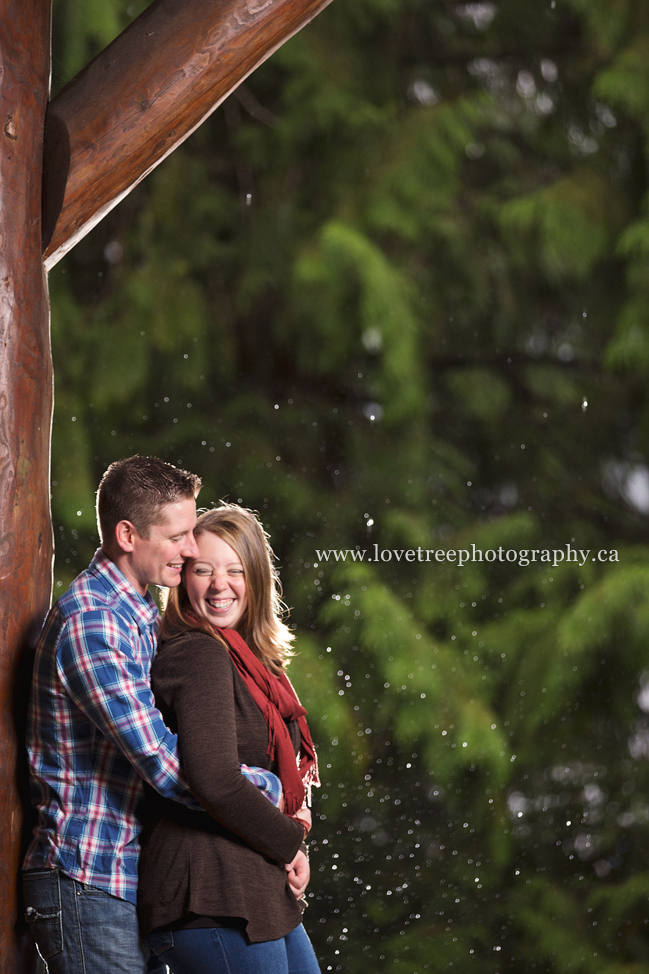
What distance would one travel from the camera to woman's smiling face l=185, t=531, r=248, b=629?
106 centimetres

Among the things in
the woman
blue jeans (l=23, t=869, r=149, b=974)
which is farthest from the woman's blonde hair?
blue jeans (l=23, t=869, r=149, b=974)

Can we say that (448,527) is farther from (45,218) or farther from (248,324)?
(45,218)

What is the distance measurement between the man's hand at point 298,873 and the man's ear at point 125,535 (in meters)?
0.37

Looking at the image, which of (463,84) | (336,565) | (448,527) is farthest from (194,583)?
(463,84)

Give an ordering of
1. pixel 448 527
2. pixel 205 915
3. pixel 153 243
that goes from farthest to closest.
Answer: pixel 448 527, pixel 153 243, pixel 205 915

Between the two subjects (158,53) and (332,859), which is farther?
(332,859)

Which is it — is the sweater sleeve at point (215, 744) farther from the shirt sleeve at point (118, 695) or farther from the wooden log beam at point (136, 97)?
the wooden log beam at point (136, 97)

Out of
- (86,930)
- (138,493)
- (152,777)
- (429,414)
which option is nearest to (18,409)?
(138,493)

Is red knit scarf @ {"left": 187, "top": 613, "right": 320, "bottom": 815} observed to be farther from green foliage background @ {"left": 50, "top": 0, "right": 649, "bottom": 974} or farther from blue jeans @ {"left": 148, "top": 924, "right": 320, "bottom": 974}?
green foliage background @ {"left": 50, "top": 0, "right": 649, "bottom": 974}

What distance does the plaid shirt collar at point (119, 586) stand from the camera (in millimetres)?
991

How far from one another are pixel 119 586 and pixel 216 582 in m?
0.11

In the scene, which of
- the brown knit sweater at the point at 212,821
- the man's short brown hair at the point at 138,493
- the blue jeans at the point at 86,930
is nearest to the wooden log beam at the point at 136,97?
the man's short brown hair at the point at 138,493

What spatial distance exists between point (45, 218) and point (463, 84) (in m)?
2.75

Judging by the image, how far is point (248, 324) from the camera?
340cm
